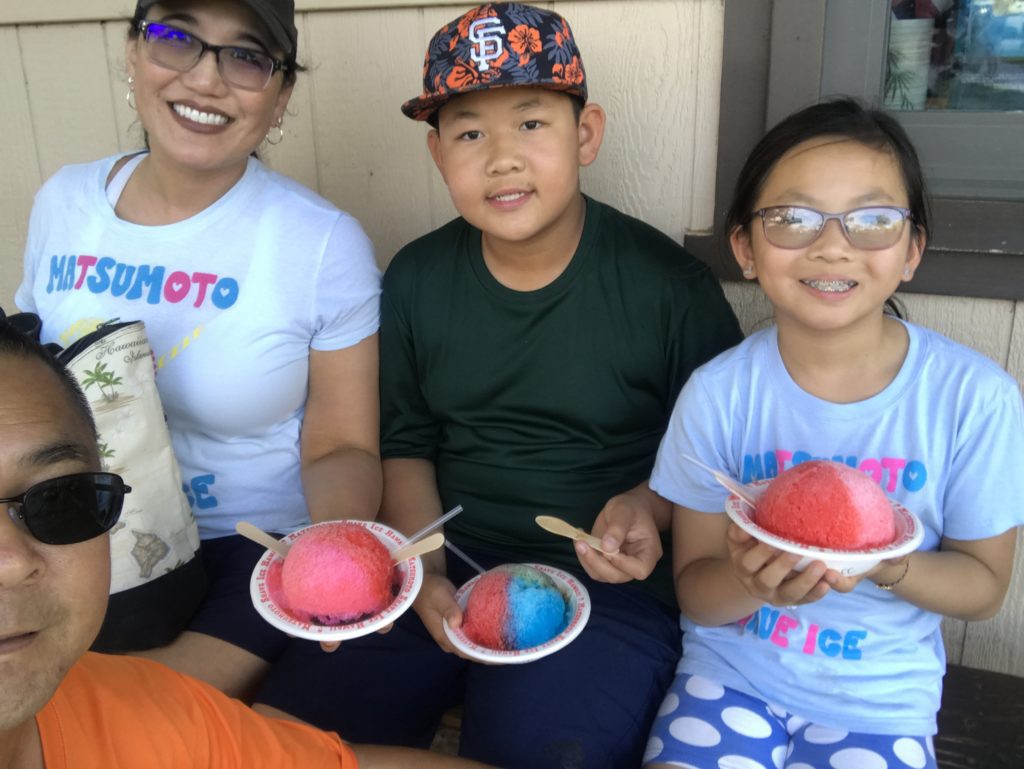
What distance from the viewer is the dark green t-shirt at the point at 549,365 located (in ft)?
5.73

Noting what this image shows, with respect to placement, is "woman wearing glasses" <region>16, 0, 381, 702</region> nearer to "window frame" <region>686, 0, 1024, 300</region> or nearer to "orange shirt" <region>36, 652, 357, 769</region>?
"orange shirt" <region>36, 652, 357, 769</region>

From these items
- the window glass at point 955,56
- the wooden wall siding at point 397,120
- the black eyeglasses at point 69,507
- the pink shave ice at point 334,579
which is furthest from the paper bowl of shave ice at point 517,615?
the window glass at point 955,56

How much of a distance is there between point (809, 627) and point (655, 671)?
30cm

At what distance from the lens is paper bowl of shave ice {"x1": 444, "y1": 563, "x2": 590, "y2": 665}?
1426mm

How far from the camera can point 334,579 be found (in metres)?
1.37

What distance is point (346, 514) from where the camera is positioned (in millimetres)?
1723

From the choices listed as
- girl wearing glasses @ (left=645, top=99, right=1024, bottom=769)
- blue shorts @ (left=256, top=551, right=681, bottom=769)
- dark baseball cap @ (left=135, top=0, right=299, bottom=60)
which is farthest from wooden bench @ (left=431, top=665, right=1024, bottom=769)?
dark baseball cap @ (left=135, top=0, right=299, bottom=60)

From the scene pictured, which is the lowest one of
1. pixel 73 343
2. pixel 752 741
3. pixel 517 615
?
pixel 752 741

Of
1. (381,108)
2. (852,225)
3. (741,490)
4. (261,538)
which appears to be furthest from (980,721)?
(381,108)

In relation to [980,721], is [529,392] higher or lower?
higher

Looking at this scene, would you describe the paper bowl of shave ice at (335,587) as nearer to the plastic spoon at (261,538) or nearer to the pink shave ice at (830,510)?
the plastic spoon at (261,538)

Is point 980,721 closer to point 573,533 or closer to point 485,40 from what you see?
point 573,533

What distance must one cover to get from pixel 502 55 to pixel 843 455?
95cm

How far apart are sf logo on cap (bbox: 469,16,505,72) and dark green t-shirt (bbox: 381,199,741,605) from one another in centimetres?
40
